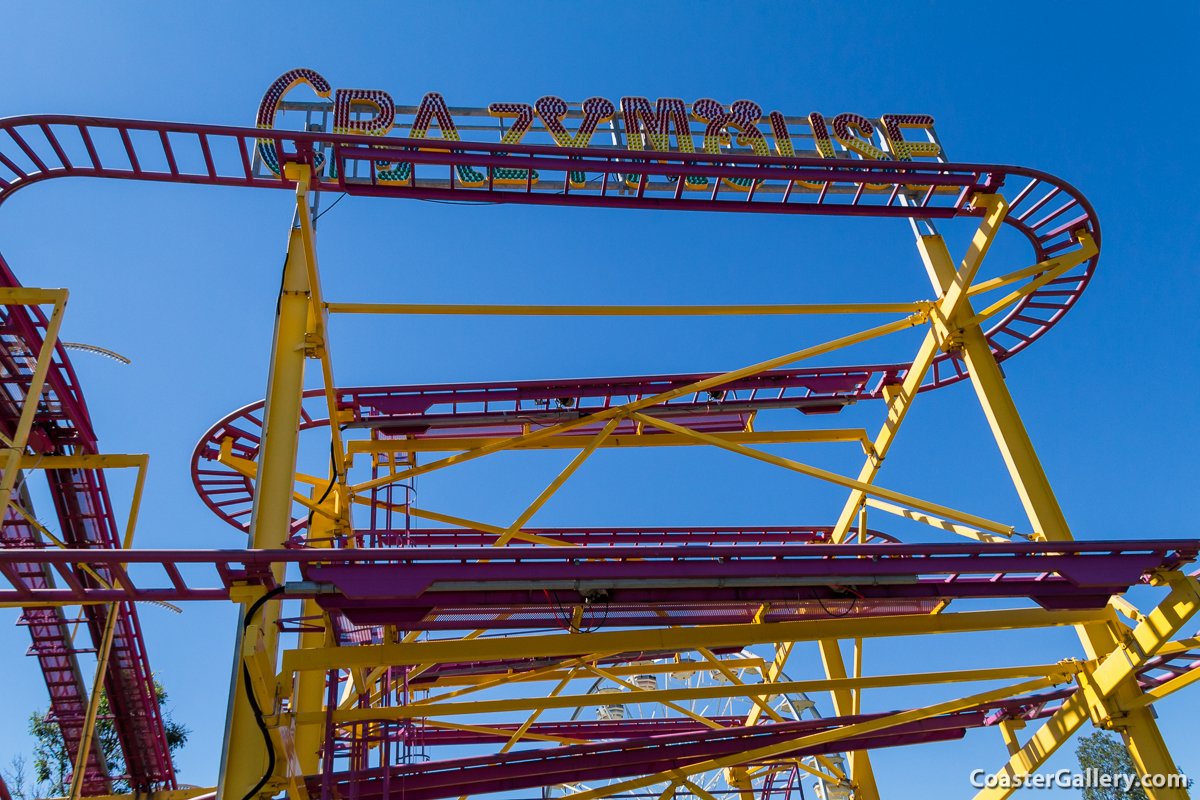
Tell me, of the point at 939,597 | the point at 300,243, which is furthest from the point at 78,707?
the point at 939,597

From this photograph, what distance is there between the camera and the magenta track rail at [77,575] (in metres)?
14.3

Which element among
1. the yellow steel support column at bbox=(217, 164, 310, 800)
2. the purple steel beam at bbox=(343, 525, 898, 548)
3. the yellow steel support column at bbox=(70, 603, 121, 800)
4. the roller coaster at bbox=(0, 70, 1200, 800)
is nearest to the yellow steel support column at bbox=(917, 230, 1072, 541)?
the roller coaster at bbox=(0, 70, 1200, 800)

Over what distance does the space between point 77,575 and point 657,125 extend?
1209 centimetres

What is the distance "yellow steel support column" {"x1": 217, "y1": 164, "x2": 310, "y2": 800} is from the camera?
7.50 m

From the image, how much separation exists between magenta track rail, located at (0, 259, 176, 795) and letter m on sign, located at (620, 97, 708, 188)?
9841mm

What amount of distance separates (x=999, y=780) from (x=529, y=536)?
7.72m

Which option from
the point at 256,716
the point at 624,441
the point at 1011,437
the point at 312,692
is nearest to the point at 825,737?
the point at 1011,437

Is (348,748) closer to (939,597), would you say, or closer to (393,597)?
(393,597)

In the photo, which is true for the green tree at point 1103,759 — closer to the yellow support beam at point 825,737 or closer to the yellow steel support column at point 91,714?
the yellow support beam at point 825,737

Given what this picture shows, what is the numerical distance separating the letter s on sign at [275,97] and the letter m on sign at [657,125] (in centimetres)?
481

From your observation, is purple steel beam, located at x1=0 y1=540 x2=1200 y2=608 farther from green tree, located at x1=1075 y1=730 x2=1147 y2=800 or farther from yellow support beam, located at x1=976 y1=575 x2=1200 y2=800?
green tree, located at x1=1075 y1=730 x2=1147 y2=800

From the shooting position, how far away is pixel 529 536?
1478 cm

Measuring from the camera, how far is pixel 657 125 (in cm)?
1430

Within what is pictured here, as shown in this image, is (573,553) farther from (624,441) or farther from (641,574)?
(624,441)
